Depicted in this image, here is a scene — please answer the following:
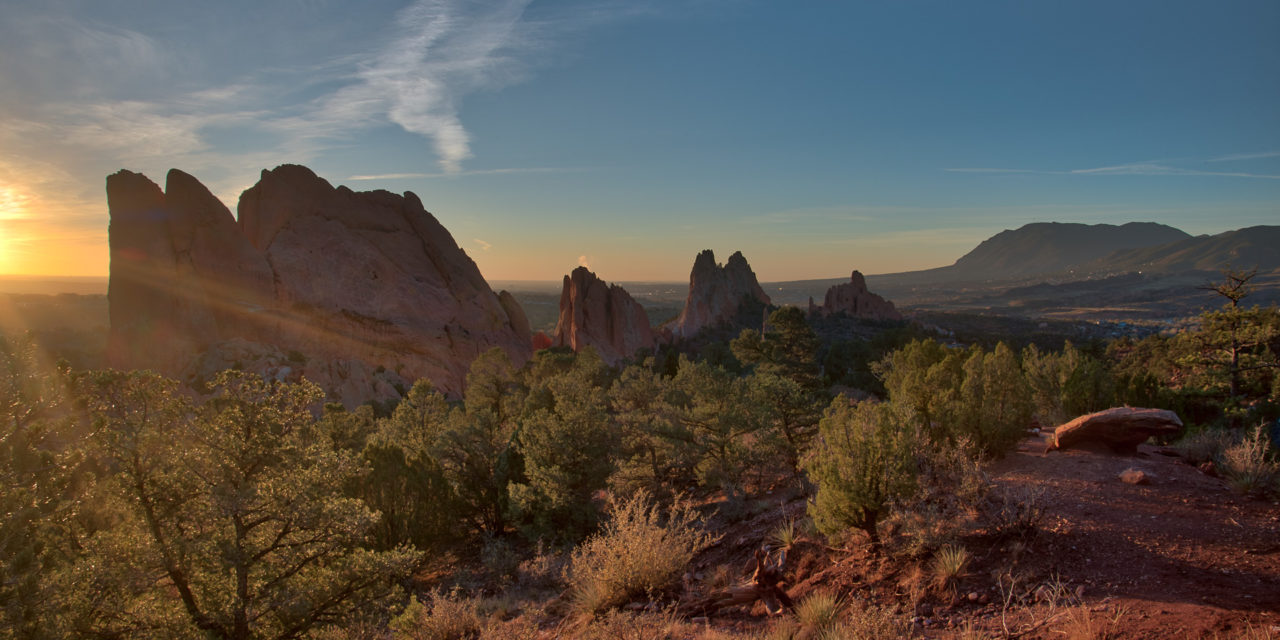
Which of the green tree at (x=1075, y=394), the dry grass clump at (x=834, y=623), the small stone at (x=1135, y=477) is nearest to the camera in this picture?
the dry grass clump at (x=834, y=623)

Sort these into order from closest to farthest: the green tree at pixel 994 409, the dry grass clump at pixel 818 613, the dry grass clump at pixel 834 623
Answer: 1. the dry grass clump at pixel 834 623
2. the dry grass clump at pixel 818 613
3. the green tree at pixel 994 409

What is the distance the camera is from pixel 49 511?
5574mm

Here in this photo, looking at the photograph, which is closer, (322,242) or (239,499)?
(239,499)

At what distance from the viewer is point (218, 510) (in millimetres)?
6148

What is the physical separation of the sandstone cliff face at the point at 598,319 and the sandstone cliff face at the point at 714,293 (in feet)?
49.4

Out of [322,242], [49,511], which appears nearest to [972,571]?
[49,511]

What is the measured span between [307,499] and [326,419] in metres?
16.2

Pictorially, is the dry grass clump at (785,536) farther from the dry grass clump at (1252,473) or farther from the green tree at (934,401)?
the dry grass clump at (1252,473)

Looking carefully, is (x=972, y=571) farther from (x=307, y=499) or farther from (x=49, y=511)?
(x=49, y=511)

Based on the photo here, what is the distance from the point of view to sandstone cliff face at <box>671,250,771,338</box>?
8744 cm

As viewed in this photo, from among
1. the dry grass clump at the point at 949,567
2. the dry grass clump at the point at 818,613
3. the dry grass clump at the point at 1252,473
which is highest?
the dry grass clump at the point at 1252,473

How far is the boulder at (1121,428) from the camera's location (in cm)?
1173

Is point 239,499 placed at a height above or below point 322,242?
below

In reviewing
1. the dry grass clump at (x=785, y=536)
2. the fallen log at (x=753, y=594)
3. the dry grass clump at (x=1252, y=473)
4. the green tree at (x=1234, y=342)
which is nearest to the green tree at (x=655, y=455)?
the dry grass clump at (x=785, y=536)
